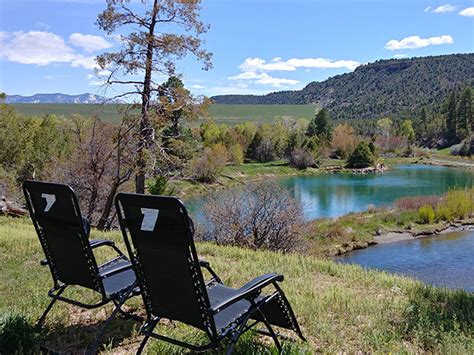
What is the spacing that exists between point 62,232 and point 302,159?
59.6m

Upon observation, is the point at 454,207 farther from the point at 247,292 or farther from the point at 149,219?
the point at 149,219

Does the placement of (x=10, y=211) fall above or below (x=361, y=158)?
above

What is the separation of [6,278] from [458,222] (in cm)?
3020

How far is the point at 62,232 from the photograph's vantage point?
2854mm

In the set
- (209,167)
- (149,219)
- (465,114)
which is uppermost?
(149,219)

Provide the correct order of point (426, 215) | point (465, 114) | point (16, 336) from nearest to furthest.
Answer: point (16, 336) < point (426, 215) < point (465, 114)

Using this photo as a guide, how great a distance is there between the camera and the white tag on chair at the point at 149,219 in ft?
7.37

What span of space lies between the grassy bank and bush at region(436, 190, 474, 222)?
27.0 meters

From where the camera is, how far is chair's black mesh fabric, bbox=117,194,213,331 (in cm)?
220

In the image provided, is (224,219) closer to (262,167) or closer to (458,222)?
(458,222)

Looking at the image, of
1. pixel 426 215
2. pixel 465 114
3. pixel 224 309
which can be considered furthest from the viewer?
pixel 465 114

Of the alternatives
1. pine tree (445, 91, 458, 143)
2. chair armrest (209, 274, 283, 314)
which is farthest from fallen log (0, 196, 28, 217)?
pine tree (445, 91, 458, 143)

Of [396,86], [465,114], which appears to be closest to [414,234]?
[465,114]

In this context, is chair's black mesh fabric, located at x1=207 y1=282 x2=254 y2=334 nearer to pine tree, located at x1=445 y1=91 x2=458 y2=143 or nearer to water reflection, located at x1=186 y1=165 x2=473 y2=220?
water reflection, located at x1=186 y1=165 x2=473 y2=220
